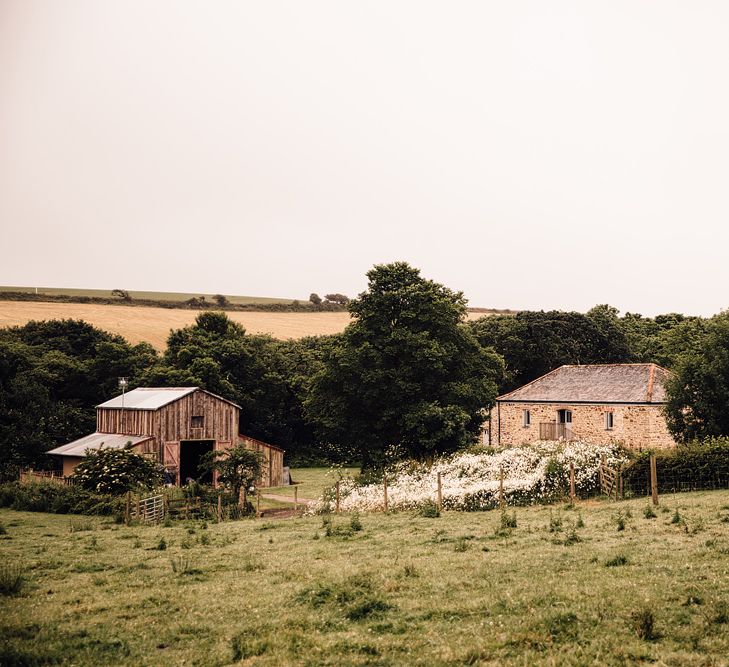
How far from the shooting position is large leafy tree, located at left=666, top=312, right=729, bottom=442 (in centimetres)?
3259

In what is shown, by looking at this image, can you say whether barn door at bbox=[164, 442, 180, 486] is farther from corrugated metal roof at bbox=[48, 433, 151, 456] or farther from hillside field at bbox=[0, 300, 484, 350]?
hillside field at bbox=[0, 300, 484, 350]

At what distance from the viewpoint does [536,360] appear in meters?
66.6

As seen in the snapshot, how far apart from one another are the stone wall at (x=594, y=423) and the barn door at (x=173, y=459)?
25.5 metres

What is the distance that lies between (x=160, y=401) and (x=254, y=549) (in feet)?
89.4

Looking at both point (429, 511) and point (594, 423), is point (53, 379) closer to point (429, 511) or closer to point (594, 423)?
point (429, 511)

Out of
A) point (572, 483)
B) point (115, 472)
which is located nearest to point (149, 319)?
point (115, 472)

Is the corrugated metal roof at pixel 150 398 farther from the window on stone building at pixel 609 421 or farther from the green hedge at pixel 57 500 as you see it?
the window on stone building at pixel 609 421

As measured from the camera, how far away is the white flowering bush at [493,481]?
26.3 meters

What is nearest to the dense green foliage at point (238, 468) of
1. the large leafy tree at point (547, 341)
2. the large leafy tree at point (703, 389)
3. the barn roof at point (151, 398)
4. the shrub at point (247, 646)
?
the barn roof at point (151, 398)

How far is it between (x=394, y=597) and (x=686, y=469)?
19.1 m

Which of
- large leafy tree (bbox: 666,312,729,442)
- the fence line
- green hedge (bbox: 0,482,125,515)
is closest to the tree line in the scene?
large leafy tree (bbox: 666,312,729,442)

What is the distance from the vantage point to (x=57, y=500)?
3102 cm

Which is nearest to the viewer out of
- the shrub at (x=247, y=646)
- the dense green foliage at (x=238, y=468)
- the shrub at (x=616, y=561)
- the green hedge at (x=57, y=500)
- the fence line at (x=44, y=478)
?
the shrub at (x=247, y=646)

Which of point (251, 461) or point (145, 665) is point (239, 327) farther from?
point (145, 665)
